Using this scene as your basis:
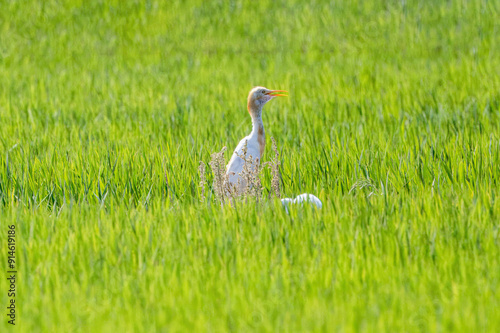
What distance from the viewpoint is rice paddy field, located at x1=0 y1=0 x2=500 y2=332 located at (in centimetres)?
309

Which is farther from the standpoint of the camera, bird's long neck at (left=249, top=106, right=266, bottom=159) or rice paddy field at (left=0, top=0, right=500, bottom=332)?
bird's long neck at (left=249, top=106, right=266, bottom=159)

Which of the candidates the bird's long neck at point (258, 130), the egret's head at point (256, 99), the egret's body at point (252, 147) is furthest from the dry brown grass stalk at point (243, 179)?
the egret's head at point (256, 99)

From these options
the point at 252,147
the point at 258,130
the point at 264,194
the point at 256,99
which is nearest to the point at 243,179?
the point at 264,194

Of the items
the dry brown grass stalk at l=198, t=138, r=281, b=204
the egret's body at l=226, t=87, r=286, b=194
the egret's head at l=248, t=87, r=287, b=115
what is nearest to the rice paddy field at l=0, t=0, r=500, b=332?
the dry brown grass stalk at l=198, t=138, r=281, b=204

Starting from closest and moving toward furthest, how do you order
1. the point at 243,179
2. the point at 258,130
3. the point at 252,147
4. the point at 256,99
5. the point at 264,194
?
the point at 243,179 → the point at 264,194 → the point at 252,147 → the point at 258,130 → the point at 256,99

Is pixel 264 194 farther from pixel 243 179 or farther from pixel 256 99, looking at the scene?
pixel 256 99

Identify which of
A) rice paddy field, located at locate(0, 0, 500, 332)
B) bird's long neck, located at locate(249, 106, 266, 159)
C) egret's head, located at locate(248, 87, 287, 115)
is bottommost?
rice paddy field, located at locate(0, 0, 500, 332)

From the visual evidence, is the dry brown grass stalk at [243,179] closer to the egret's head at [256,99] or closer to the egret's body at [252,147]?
the egret's body at [252,147]

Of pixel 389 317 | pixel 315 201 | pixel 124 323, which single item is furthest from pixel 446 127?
pixel 124 323

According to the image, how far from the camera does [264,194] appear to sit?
4.91 m

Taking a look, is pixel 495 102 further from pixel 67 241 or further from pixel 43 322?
pixel 43 322

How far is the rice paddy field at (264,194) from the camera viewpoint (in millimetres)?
3088

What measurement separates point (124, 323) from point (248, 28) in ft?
38.5

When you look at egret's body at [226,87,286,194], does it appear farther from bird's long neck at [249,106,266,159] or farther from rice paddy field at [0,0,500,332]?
rice paddy field at [0,0,500,332]
